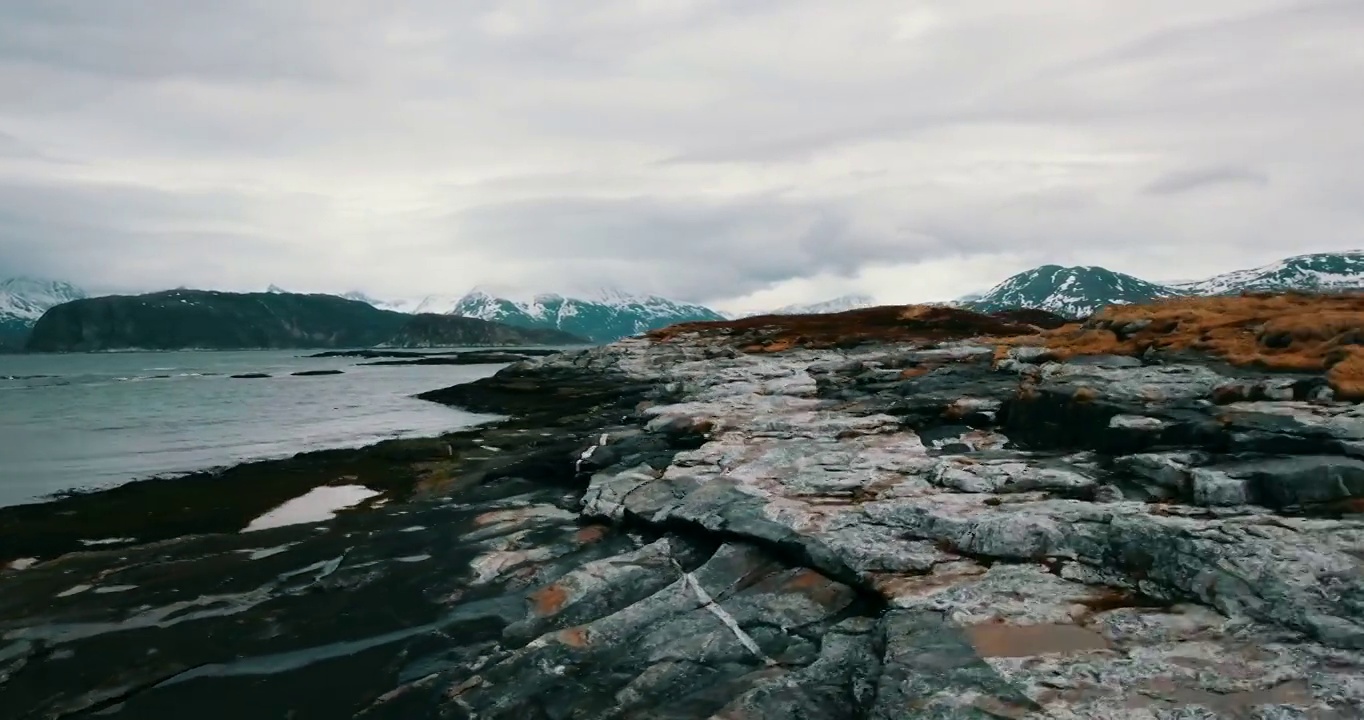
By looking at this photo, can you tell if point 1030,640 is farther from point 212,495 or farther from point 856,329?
point 856,329

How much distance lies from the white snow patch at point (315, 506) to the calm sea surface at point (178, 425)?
13.2m

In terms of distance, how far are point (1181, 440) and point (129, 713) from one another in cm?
2449

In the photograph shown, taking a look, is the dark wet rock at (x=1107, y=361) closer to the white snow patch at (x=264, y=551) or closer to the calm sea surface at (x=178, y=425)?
the white snow patch at (x=264, y=551)

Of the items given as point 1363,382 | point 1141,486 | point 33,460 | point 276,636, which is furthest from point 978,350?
point 33,460

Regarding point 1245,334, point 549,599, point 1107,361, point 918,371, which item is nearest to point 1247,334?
point 1245,334

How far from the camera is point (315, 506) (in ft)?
106

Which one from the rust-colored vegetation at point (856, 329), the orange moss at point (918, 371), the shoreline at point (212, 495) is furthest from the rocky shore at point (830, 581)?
the rust-colored vegetation at point (856, 329)

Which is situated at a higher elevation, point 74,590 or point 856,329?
point 856,329

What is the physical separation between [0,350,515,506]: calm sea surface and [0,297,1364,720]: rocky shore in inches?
597

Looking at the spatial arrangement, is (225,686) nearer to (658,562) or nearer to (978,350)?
(658,562)

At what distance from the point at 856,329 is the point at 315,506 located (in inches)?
3010

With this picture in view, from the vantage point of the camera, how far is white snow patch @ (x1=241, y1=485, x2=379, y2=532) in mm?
29562

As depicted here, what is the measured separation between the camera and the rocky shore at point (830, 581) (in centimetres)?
1128

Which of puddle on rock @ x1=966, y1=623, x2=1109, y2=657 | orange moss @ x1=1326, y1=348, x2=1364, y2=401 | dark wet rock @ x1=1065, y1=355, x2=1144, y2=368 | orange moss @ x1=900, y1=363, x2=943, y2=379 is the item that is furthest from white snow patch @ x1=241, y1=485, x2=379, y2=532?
orange moss @ x1=1326, y1=348, x2=1364, y2=401
